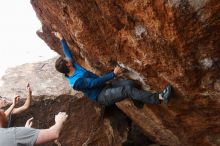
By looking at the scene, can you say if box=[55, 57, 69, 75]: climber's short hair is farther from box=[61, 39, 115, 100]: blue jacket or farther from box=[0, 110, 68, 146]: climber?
box=[0, 110, 68, 146]: climber

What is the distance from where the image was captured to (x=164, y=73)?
6426mm

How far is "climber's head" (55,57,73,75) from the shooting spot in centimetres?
674

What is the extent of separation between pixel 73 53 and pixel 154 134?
120 inches

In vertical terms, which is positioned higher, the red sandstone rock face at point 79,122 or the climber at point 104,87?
the climber at point 104,87

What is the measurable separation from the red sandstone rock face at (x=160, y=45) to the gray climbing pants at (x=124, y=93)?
0.89 ft

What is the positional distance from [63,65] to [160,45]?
191 cm

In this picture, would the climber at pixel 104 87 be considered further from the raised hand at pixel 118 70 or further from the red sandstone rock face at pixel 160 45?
the red sandstone rock face at pixel 160 45

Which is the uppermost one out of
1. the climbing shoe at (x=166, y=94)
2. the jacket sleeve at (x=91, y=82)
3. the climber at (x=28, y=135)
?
the jacket sleeve at (x=91, y=82)

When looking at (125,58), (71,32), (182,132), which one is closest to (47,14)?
(71,32)

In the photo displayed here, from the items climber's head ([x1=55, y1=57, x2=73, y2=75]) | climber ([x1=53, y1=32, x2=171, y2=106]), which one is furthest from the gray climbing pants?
climber's head ([x1=55, y1=57, x2=73, y2=75])

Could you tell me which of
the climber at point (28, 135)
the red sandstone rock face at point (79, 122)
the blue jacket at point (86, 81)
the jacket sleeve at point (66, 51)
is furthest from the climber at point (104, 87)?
the red sandstone rock face at point (79, 122)

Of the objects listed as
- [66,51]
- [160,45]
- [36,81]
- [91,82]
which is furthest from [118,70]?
[36,81]

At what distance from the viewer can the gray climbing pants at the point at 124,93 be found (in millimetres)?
6699

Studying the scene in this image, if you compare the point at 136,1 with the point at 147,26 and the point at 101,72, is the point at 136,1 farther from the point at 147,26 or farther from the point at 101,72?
the point at 101,72
